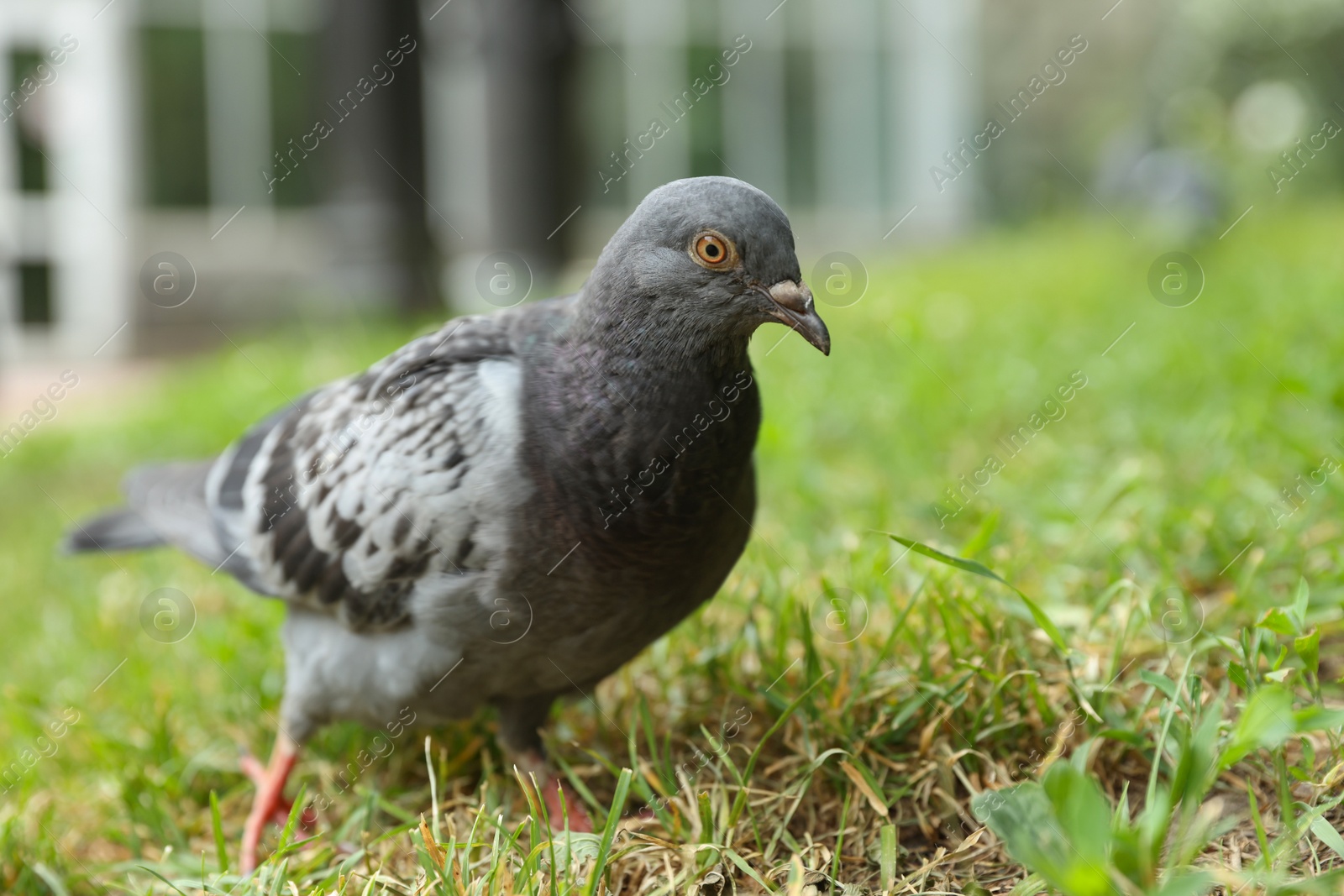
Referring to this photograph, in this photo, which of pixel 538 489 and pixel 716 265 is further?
pixel 538 489

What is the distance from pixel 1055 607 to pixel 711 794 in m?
1.10

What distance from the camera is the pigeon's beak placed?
7.57ft

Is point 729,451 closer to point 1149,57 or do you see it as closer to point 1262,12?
point 1262,12

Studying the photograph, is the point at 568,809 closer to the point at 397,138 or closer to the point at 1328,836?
the point at 1328,836

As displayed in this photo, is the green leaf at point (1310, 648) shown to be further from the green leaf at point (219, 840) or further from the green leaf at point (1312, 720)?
the green leaf at point (219, 840)

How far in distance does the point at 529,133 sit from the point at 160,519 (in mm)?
7043

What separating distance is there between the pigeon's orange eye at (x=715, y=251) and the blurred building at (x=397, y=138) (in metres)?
7.18

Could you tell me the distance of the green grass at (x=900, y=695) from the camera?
2.17 m

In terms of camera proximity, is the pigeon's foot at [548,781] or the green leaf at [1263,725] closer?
the green leaf at [1263,725]

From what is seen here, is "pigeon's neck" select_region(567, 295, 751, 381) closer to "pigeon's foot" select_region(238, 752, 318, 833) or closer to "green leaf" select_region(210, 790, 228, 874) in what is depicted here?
"green leaf" select_region(210, 790, 228, 874)

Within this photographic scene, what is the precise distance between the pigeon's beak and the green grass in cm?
73

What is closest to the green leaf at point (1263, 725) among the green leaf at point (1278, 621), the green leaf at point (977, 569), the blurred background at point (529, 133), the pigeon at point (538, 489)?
the green leaf at point (1278, 621)

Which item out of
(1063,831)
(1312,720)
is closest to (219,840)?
(1063,831)

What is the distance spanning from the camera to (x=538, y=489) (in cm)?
248
